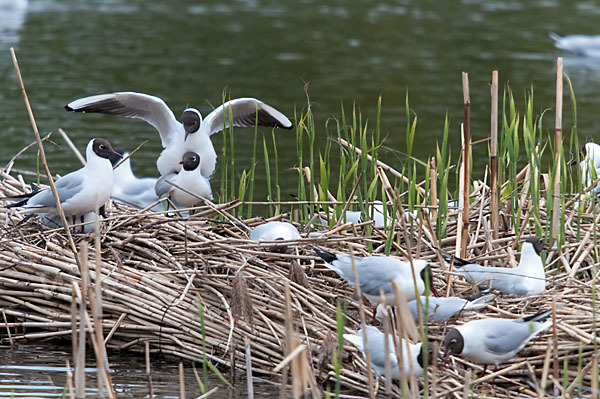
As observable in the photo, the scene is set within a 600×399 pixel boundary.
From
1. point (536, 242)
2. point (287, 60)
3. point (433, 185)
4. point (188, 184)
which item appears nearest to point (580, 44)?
point (287, 60)

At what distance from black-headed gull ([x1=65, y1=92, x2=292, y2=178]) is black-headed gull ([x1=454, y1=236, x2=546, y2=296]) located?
2.13 metres

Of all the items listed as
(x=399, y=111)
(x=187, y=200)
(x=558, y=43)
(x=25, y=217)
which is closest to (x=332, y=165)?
(x=399, y=111)

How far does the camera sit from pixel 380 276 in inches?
180

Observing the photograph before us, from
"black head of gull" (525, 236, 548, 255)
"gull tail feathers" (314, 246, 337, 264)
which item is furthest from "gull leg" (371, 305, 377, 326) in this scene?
"black head of gull" (525, 236, 548, 255)

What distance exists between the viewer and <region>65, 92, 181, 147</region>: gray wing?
6.46 meters

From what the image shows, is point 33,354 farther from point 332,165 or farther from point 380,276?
point 332,165

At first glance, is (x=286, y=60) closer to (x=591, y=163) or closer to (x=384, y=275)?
(x=591, y=163)

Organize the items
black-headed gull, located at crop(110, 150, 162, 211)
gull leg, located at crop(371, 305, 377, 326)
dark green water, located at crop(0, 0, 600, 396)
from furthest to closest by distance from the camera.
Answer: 1. dark green water, located at crop(0, 0, 600, 396)
2. black-headed gull, located at crop(110, 150, 162, 211)
3. gull leg, located at crop(371, 305, 377, 326)

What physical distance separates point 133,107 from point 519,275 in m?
3.12

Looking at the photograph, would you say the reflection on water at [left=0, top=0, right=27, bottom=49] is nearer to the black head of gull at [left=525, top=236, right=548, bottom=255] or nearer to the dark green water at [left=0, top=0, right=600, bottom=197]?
the dark green water at [left=0, top=0, right=600, bottom=197]

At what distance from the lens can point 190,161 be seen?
248 inches

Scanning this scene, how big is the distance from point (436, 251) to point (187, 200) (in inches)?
73.8

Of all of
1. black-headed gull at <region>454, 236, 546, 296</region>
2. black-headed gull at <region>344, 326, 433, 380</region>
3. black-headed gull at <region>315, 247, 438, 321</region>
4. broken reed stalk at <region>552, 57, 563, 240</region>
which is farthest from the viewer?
broken reed stalk at <region>552, 57, 563, 240</region>

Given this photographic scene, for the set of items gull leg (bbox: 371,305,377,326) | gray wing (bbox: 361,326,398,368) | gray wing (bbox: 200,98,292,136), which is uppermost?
gray wing (bbox: 200,98,292,136)
